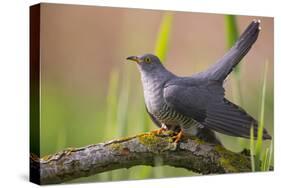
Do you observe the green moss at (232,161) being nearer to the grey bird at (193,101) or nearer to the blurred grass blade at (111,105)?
the grey bird at (193,101)

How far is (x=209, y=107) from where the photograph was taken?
4977mm

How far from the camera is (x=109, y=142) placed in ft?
15.4

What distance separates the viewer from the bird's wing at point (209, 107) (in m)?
4.81

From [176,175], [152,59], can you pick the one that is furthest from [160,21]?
[176,175]

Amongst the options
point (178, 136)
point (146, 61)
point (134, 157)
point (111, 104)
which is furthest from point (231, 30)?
point (134, 157)

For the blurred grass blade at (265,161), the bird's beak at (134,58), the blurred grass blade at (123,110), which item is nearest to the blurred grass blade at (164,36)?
the bird's beak at (134,58)

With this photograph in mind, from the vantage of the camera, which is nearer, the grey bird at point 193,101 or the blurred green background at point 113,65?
the blurred green background at point 113,65

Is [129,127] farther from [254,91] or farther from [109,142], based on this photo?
A: [254,91]

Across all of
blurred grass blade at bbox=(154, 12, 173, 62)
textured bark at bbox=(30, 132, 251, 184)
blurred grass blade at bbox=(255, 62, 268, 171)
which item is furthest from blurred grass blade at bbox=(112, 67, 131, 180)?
blurred grass blade at bbox=(255, 62, 268, 171)

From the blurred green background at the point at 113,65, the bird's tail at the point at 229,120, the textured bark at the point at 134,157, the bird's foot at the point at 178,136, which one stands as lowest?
the textured bark at the point at 134,157

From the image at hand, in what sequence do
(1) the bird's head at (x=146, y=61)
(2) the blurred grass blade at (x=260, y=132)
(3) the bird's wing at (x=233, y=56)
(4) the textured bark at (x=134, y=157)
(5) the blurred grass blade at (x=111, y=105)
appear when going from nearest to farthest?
1. (4) the textured bark at (x=134, y=157)
2. (5) the blurred grass blade at (x=111, y=105)
3. (1) the bird's head at (x=146, y=61)
4. (3) the bird's wing at (x=233, y=56)
5. (2) the blurred grass blade at (x=260, y=132)

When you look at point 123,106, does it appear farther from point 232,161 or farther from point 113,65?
point 232,161

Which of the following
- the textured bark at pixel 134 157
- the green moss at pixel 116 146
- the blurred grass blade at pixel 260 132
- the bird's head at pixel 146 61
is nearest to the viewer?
the textured bark at pixel 134 157

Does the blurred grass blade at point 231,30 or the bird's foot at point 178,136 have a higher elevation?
the blurred grass blade at point 231,30
